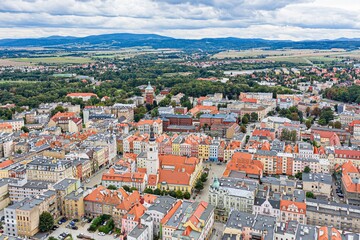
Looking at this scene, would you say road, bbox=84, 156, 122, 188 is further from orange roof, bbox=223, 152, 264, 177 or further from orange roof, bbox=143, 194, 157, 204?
orange roof, bbox=223, 152, 264, 177

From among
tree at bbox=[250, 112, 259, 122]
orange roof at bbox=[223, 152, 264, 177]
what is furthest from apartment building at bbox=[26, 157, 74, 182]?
tree at bbox=[250, 112, 259, 122]

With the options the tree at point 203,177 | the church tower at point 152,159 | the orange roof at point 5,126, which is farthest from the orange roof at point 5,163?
the tree at point 203,177

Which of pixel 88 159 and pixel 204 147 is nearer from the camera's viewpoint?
pixel 88 159

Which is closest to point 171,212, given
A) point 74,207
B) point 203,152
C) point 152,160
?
point 74,207

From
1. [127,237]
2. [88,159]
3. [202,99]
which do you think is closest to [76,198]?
[127,237]

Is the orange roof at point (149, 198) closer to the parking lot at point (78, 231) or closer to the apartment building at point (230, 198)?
the parking lot at point (78, 231)

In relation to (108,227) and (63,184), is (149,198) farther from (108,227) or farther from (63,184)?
(63,184)

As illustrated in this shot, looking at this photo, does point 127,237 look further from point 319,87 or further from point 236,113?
point 319,87

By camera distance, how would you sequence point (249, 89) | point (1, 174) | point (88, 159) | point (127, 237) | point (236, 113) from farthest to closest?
point (249, 89) → point (236, 113) → point (88, 159) → point (1, 174) → point (127, 237)

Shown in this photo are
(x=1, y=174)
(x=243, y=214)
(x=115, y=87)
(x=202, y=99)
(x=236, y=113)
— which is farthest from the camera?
(x=115, y=87)
